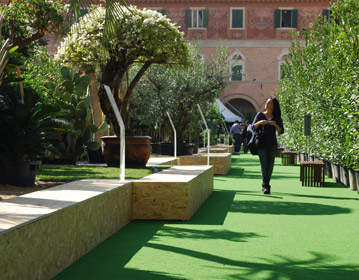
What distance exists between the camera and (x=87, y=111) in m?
15.6

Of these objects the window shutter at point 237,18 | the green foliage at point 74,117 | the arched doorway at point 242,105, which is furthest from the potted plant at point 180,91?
the arched doorway at point 242,105

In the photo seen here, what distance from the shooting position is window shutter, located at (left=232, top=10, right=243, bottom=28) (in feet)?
154

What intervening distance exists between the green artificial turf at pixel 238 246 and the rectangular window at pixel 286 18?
37.9 m

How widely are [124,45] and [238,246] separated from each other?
7965 millimetres

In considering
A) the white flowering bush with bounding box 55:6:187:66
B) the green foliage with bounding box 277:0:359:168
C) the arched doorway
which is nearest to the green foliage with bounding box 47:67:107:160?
the white flowering bush with bounding box 55:6:187:66

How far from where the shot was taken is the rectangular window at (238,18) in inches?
1852

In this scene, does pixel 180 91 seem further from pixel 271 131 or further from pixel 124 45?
pixel 271 131

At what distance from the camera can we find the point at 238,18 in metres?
47.0

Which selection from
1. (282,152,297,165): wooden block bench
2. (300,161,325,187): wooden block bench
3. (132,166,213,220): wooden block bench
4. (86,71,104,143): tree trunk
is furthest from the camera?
(282,152,297,165): wooden block bench

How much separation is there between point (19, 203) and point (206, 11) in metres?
42.9

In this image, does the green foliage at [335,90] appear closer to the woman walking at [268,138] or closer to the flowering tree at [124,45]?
the woman walking at [268,138]

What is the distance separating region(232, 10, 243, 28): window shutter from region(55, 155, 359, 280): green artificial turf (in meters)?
38.1

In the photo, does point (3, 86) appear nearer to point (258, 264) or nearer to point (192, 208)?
point (192, 208)

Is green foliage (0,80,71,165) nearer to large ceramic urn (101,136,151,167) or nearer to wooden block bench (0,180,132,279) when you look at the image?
wooden block bench (0,180,132,279)
